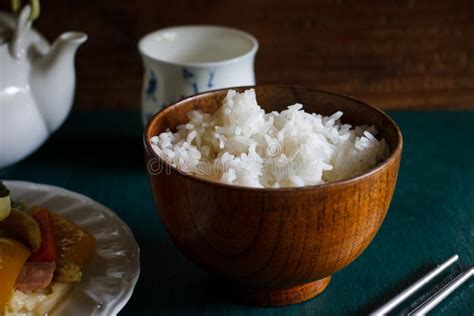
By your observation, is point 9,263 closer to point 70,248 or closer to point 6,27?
point 70,248

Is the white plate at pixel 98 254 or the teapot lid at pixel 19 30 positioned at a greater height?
the teapot lid at pixel 19 30

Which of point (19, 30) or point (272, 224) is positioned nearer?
point (272, 224)

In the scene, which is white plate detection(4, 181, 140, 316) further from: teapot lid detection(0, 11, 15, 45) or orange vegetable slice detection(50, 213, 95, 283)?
teapot lid detection(0, 11, 15, 45)

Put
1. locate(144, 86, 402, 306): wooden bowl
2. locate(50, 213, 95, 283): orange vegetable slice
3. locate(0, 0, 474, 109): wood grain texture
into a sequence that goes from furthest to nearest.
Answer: locate(0, 0, 474, 109): wood grain texture
locate(50, 213, 95, 283): orange vegetable slice
locate(144, 86, 402, 306): wooden bowl

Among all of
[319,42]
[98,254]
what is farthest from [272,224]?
[319,42]

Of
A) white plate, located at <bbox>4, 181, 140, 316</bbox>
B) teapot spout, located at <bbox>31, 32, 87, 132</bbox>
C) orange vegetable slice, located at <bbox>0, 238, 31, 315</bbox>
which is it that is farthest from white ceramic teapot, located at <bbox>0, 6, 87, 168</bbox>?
orange vegetable slice, located at <bbox>0, 238, 31, 315</bbox>

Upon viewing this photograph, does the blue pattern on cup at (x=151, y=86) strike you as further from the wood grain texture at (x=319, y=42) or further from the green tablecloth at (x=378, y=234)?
the wood grain texture at (x=319, y=42)

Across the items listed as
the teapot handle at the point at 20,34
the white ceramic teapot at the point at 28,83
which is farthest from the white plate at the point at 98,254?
the teapot handle at the point at 20,34
